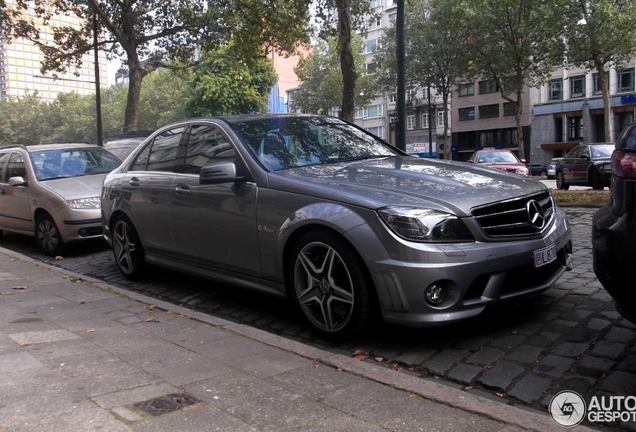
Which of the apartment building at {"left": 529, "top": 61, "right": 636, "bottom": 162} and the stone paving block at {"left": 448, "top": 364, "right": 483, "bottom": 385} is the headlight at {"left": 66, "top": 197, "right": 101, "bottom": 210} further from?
the apartment building at {"left": 529, "top": 61, "right": 636, "bottom": 162}

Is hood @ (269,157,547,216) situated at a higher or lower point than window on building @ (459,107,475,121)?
lower

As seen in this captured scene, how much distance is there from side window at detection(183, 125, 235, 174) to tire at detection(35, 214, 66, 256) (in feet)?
11.9

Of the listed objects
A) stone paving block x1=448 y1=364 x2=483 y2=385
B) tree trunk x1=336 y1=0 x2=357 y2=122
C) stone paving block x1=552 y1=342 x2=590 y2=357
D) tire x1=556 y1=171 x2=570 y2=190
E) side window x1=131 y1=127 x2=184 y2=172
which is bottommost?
stone paving block x1=448 y1=364 x2=483 y2=385

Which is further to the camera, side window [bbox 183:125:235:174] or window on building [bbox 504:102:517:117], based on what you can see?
window on building [bbox 504:102:517:117]

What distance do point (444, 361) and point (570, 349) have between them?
30.9 inches

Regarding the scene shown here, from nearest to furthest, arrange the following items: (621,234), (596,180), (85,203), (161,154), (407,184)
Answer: (621,234), (407,184), (161,154), (85,203), (596,180)

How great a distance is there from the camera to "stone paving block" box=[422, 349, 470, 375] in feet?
10.9

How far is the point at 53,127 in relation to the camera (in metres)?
72.4

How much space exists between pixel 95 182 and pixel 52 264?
1.40m

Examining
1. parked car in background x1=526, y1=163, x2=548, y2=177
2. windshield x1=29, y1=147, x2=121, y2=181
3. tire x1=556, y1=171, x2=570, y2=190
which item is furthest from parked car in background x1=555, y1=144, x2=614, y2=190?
parked car in background x1=526, y1=163, x2=548, y2=177

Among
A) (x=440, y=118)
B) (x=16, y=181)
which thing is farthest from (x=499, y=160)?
(x=440, y=118)

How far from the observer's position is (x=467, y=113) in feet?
187

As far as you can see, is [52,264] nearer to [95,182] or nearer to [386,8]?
[95,182]

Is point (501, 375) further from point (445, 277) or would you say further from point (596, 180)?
point (596, 180)
